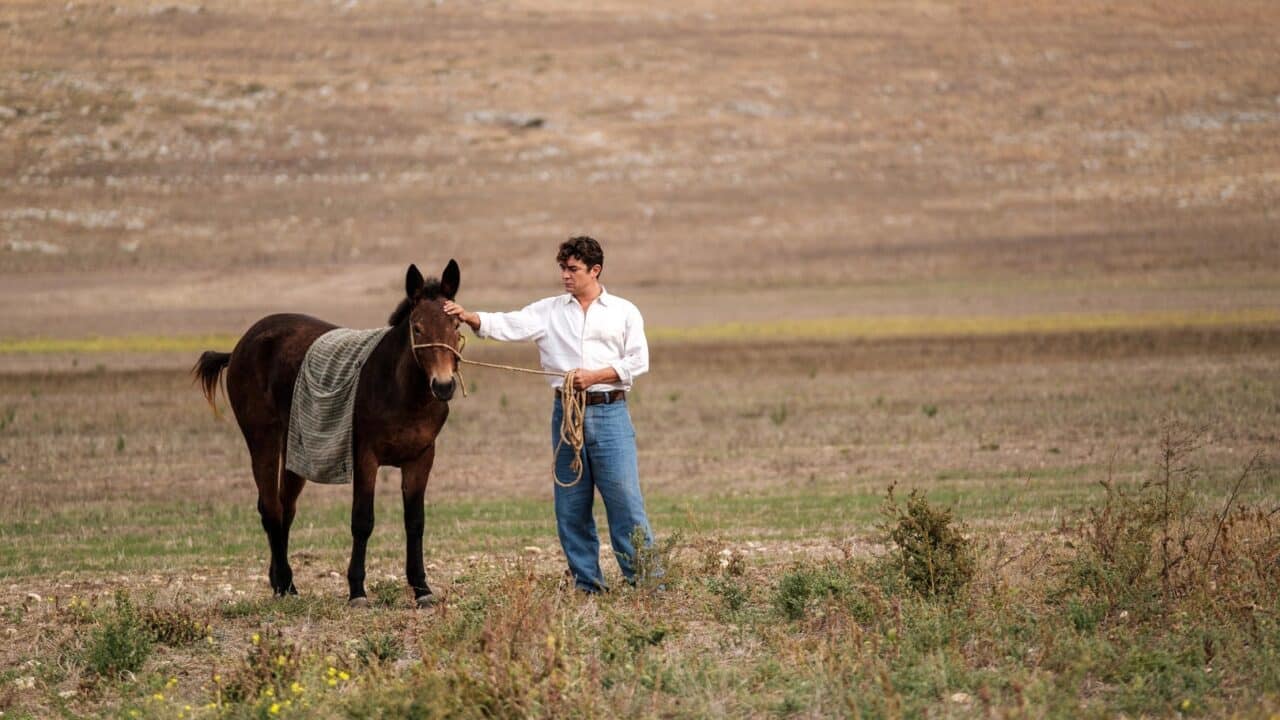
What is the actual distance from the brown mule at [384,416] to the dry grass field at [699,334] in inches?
15.8

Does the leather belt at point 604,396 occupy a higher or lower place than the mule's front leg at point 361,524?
higher

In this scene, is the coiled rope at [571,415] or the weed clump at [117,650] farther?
the coiled rope at [571,415]

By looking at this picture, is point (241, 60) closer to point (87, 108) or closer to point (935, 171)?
point (87, 108)

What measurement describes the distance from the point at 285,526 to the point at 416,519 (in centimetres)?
161

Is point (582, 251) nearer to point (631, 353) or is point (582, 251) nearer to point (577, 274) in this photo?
point (577, 274)

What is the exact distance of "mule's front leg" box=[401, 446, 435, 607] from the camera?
29.2ft

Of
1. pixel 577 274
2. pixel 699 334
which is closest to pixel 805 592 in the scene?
pixel 577 274

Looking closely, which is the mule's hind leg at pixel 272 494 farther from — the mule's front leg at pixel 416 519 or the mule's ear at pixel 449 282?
the mule's ear at pixel 449 282

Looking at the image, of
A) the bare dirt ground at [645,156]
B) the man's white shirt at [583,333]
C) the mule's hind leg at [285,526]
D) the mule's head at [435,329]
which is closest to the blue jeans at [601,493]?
the man's white shirt at [583,333]

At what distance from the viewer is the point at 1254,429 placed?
57.0 feet

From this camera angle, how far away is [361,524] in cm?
907

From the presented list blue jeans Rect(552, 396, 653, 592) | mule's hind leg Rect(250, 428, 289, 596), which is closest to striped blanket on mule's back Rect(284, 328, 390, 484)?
mule's hind leg Rect(250, 428, 289, 596)

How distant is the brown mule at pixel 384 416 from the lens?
28.0 feet

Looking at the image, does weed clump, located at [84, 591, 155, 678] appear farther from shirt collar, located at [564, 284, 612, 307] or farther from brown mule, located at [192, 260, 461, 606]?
shirt collar, located at [564, 284, 612, 307]
